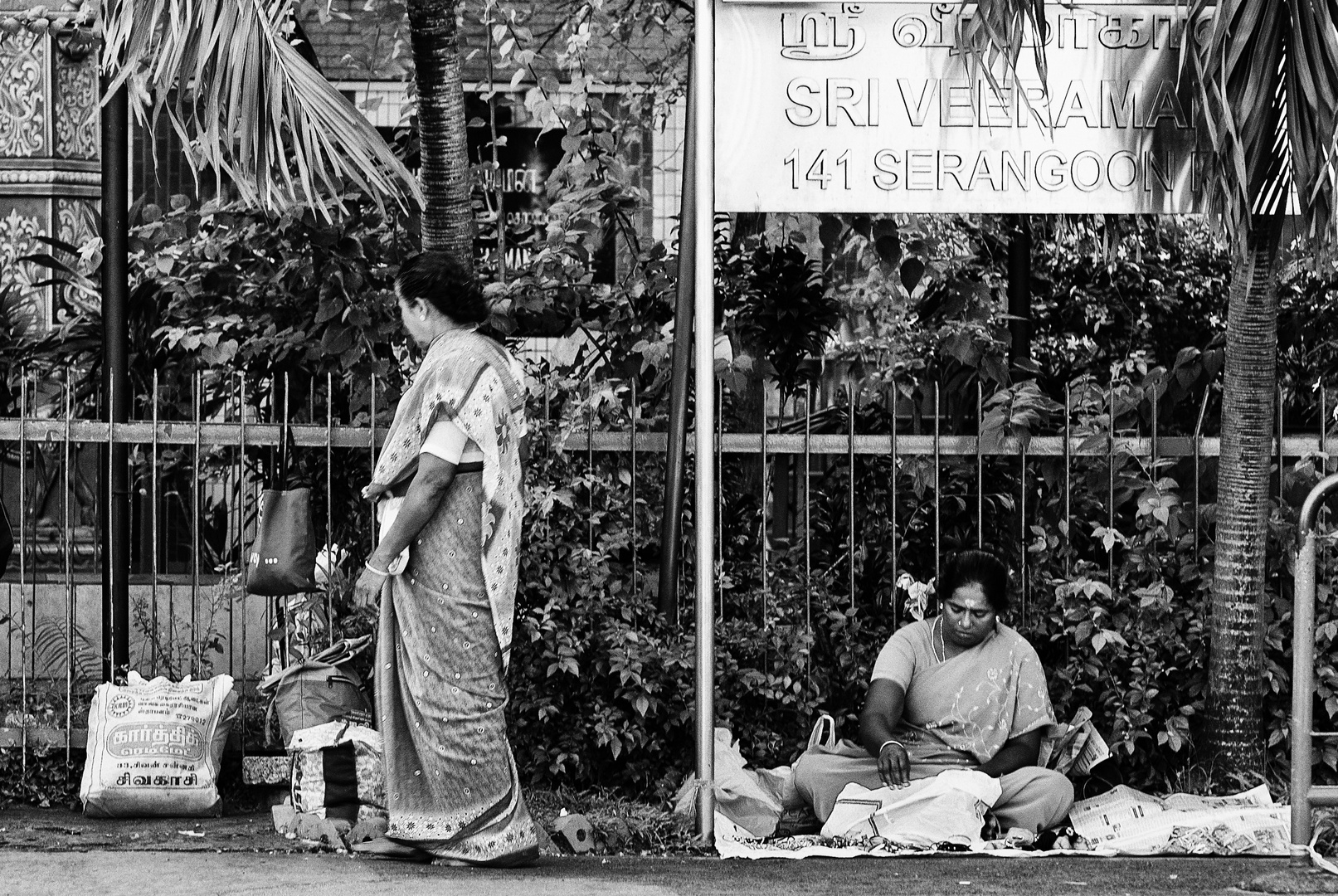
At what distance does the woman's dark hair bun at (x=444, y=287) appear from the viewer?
4.94 meters

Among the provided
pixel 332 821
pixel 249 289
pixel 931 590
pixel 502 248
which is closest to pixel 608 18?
pixel 502 248

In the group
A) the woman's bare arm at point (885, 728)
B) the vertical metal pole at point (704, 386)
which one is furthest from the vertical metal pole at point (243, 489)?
the woman's bare arm at point (885, 728)

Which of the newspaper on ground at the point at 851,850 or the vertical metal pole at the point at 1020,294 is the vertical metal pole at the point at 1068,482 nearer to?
the vertical metal pole at the point at 1020,294

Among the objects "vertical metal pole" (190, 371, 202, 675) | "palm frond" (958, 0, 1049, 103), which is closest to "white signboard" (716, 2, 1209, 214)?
"palm frond" (958, 0, 1049, 103)

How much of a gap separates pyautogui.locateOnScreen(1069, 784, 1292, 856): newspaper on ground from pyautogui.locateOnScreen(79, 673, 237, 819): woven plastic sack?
2792mm

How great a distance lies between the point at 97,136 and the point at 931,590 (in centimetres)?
612

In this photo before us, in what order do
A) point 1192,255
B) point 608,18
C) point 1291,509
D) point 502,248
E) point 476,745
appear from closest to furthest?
point 476,745
point 1291,509
point 502,248
point 1192,255
point 608,18

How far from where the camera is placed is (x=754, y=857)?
516cm

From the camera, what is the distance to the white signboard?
5.25 meters

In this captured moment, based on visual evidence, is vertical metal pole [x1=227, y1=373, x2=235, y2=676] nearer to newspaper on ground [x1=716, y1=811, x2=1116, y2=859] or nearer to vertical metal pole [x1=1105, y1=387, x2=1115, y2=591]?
newspaper on ground [x1=716, y1=811, x2=1116, y2=859]

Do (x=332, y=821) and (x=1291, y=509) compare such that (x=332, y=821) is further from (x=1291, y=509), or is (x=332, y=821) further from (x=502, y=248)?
(x=1291, y=509)

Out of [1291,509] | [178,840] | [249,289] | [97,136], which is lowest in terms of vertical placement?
[178,840]

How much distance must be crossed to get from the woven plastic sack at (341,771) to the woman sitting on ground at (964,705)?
4.41 feet

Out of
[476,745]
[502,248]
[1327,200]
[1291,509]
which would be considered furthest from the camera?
[502,248]
